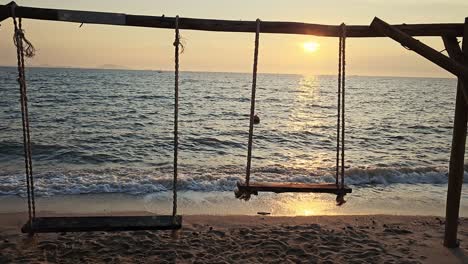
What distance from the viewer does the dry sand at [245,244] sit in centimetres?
515

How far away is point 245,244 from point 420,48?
10.0 feet

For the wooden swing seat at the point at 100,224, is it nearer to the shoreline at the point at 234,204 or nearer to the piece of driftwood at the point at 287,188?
the piece of driftwood at the point at 287,188

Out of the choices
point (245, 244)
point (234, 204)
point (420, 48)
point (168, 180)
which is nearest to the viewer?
point (420, 48)

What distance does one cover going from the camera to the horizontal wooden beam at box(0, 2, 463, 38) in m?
4.14

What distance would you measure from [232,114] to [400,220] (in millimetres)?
20032

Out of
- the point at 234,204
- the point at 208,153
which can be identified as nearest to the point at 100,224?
the point at 234,204

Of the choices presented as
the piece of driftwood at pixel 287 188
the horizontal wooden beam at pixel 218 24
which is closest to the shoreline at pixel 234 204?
the piece of driftwood at pixel 287 188

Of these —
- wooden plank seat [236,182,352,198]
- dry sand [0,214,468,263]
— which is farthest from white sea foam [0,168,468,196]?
wooden plank seat [236,182,352,198]

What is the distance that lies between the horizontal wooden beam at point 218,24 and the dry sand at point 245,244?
7.42ft

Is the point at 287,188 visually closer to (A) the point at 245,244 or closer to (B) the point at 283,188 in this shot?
(B) the point at 283,188

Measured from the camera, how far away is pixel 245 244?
5.63m

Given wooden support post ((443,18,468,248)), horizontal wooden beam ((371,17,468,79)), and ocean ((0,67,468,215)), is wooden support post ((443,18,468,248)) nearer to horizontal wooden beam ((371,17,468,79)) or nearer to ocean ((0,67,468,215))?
horizontal wooden beam ((371,17,468,79))

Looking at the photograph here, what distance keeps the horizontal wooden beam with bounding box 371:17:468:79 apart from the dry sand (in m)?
2.29

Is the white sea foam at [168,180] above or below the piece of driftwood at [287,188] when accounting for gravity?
below
